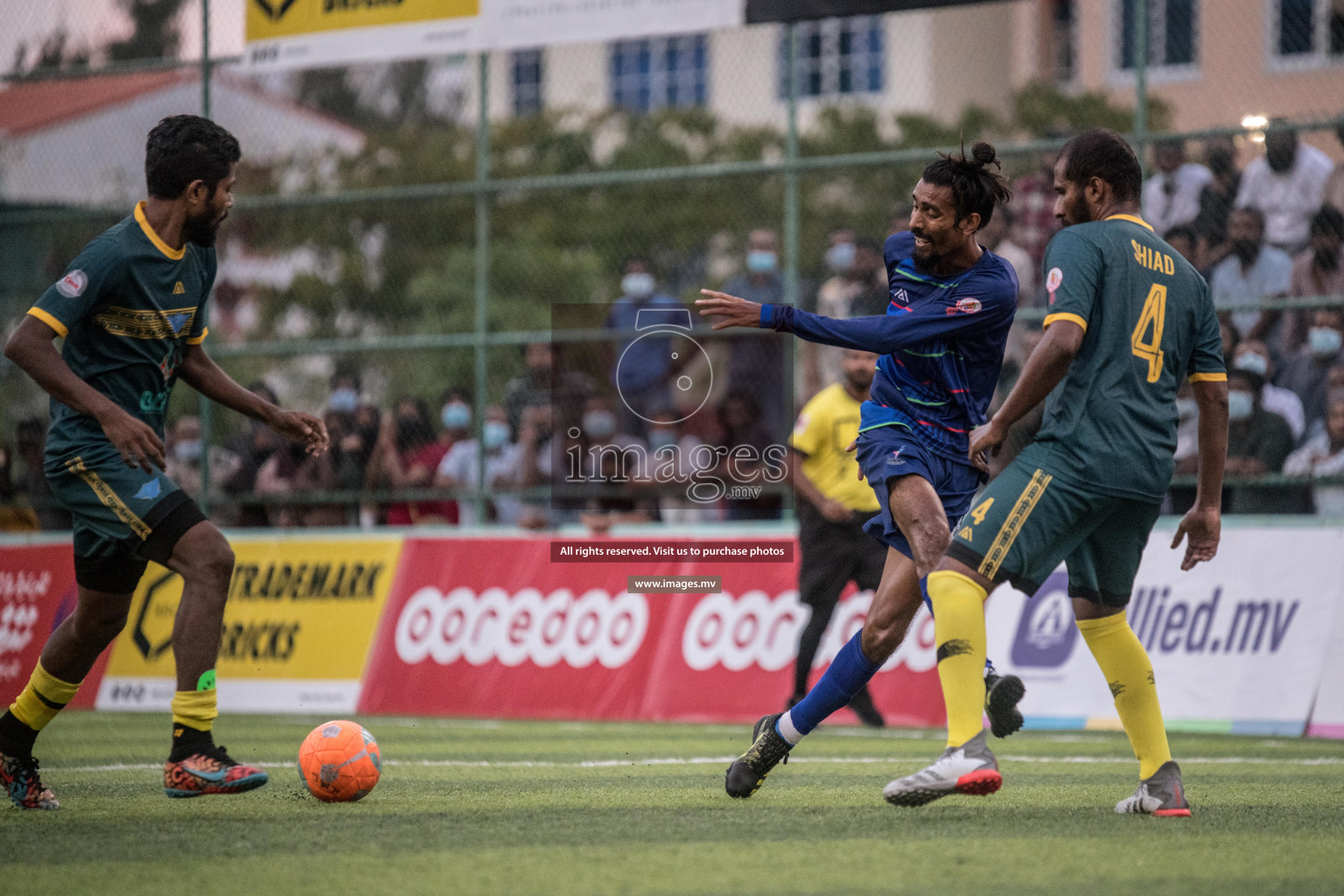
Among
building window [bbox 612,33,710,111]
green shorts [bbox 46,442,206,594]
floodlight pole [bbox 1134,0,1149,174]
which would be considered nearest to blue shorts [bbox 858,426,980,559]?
green shorts [bbox 46,442,206,594]

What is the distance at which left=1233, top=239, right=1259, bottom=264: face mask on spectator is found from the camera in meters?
10.4

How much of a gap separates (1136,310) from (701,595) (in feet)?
21.4

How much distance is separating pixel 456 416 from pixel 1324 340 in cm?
675

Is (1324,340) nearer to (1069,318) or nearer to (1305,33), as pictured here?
(1069,318)

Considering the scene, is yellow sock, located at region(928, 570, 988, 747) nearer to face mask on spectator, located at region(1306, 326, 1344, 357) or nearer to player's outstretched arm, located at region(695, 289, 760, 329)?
player's outstretched arm, located at region(695, 289, 760, 329)

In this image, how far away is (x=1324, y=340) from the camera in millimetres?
10148

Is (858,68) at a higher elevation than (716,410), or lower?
higher

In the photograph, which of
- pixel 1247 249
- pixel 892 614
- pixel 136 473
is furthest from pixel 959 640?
pixel 1247 249

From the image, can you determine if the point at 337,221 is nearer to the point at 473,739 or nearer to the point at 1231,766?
the point at 473,739

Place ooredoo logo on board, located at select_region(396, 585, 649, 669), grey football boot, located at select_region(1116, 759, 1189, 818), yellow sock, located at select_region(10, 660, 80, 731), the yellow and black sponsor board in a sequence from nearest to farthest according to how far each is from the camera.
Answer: grey football boot, located at select_region(1116, 759, 1189, 818) < yellow sock, located at select_region(10, 660, 80, 731) < ooredoo logo on board, located at select_region(396, 585, 649, 669) < the yellow and black sponsor board

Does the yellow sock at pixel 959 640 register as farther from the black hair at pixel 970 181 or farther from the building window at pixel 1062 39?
the building window at pixel 1062 39

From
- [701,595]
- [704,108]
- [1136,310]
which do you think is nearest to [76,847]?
[1136,310]

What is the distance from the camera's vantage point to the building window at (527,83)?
35656mm

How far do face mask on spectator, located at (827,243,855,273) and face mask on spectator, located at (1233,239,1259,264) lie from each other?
3.04 meters
